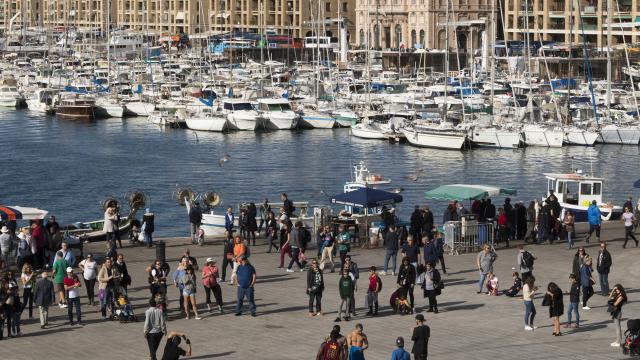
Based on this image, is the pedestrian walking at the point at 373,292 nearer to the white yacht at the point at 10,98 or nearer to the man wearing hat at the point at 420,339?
the man wearing hat at the point at 420,339

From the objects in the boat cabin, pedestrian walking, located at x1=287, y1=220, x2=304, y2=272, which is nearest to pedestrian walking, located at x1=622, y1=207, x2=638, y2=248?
the boat cabin

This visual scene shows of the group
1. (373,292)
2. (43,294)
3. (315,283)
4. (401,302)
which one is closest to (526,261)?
(401,302)

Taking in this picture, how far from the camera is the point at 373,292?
105ft

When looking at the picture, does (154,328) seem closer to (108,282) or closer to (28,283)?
(108,282)

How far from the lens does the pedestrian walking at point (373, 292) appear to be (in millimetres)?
31806

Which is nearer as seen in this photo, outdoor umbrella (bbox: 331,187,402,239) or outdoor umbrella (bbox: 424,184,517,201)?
outdoor umbrella (bbox: 331,187,402,239)

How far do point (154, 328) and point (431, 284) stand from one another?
6.94 m

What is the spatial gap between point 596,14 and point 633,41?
4.57m

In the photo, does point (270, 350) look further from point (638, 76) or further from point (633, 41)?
point (633, 41)

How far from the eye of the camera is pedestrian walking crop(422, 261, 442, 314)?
32281 mm

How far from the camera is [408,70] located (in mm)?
153875

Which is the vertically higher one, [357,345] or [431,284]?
[431,284]

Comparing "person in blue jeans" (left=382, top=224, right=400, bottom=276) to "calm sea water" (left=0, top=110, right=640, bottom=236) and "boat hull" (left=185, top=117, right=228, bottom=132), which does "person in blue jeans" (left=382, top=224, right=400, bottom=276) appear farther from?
"boat hull" (left=185, top=117, right=228, bottom=132)

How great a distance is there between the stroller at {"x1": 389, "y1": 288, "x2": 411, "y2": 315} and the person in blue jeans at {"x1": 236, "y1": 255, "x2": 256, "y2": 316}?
2.96 metres
